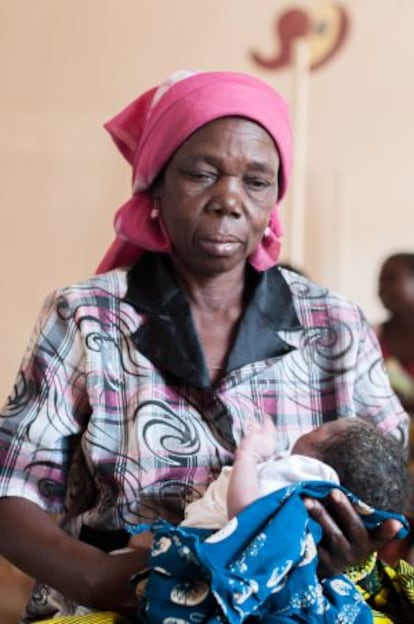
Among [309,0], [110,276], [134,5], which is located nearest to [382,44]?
[309,0]

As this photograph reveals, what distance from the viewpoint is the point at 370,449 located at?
1302 mm

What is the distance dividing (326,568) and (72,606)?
1.25ft

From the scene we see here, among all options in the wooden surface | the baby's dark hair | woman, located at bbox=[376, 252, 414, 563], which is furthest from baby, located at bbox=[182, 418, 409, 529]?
woman, located at bbox=[376, 252, 414, 563]

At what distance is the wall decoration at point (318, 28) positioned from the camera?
12.0 ft

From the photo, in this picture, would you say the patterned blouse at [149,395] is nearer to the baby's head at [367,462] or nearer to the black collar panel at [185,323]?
the black collar panel at [185,323]

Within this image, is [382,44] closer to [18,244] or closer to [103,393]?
[18,244]

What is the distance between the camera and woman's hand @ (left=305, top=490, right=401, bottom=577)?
1.25 m

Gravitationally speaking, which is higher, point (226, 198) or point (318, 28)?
point (318, 28)

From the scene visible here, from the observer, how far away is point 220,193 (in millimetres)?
1494

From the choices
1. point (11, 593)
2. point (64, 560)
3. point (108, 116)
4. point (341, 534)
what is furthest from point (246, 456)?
point (108, 116)

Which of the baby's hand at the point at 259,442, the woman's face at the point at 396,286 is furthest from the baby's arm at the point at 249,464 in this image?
the woman's face at the point at 396,286

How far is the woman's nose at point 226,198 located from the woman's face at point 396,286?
204cm

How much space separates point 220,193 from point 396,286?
208 centimetres

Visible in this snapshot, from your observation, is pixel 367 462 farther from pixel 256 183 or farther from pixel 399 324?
pixel 399 324
